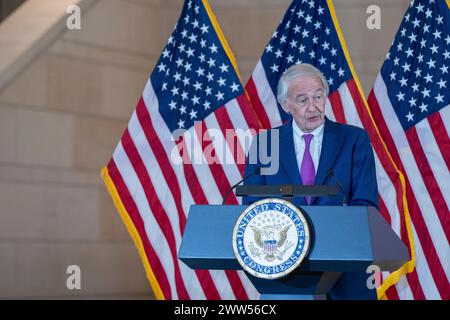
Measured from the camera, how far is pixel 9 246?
277 inches

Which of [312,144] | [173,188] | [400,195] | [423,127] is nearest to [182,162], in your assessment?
[173,188]

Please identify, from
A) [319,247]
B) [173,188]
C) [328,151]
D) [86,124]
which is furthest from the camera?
[86,124]

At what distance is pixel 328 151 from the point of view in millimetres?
3928

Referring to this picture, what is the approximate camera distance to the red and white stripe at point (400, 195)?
6.48 meters

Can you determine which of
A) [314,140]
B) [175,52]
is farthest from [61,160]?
[314,140]

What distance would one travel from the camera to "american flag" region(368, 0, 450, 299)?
6.54m

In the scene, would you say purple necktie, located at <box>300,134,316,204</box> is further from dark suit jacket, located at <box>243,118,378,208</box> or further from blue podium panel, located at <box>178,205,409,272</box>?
blue podium panel, located at <box>178,205,409,272</box>

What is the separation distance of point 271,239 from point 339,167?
68 cm

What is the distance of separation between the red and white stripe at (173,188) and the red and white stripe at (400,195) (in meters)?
0.64

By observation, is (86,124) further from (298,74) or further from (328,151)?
(328,151)

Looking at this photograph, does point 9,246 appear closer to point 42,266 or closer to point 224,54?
point 42,266

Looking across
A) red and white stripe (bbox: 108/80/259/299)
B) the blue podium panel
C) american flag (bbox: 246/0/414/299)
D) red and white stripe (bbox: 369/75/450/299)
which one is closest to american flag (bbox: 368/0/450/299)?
red and white stripe (bbox: 369/75/450/299)

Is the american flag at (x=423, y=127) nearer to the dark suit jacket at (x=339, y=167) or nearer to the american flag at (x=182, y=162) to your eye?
the american flag at (x=182, y=162)

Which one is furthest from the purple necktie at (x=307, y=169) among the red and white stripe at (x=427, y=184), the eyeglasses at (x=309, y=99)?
the red and white stripe at (x=427, y=184)
